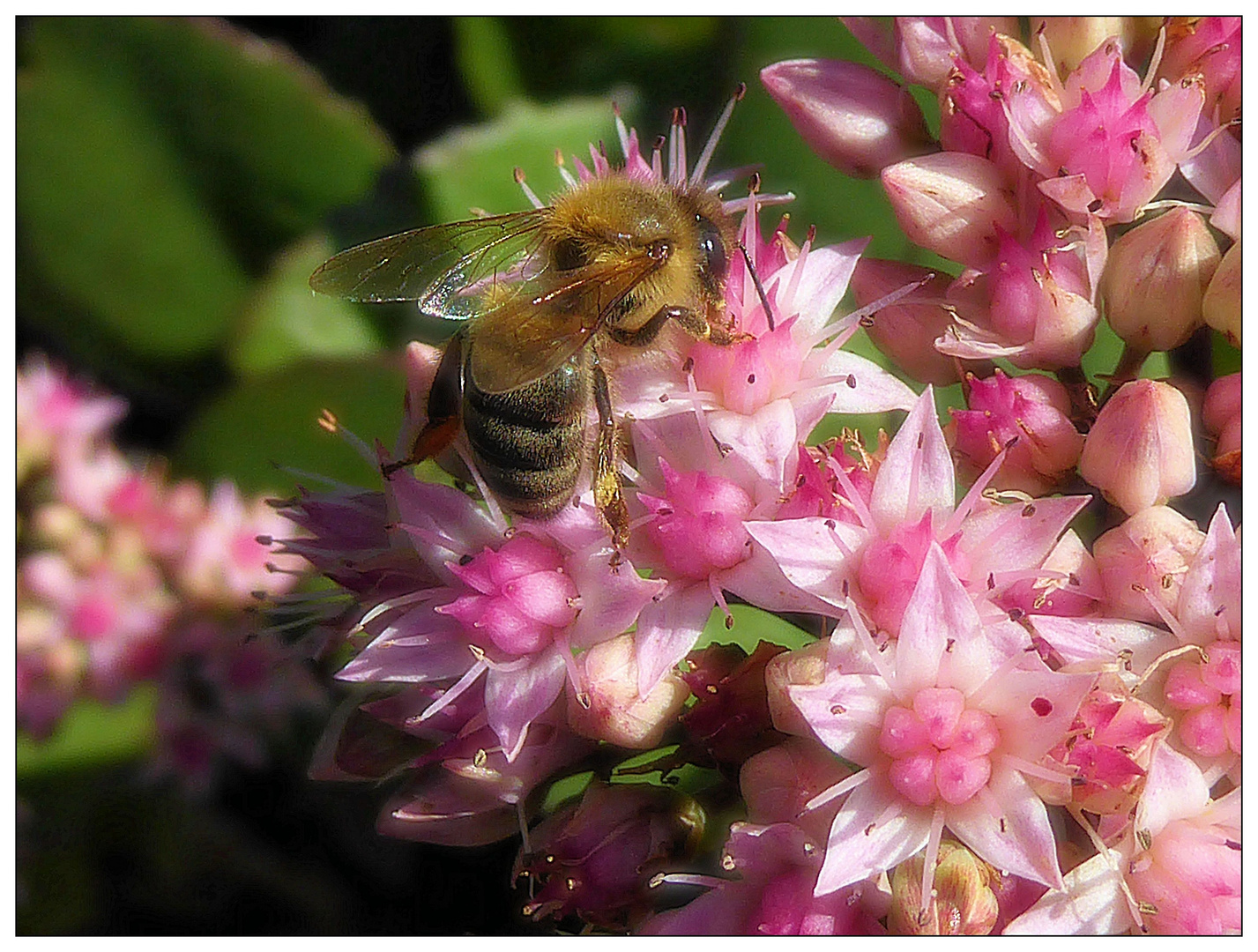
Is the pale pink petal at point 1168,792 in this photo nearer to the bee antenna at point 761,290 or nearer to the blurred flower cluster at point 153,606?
the bee antenna at point 761,290

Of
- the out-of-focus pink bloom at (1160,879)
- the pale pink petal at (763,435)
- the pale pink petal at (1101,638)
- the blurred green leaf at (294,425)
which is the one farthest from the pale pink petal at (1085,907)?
the blurred green leaf at (294,425)

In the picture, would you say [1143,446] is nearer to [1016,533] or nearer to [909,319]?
[1016,533]

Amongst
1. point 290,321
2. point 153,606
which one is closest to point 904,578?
point 290,321

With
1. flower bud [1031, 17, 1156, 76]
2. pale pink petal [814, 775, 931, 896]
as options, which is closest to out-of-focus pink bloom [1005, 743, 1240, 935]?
pale pink petal [814, 775, 931, 896]

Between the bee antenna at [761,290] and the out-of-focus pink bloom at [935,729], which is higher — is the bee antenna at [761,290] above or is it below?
above

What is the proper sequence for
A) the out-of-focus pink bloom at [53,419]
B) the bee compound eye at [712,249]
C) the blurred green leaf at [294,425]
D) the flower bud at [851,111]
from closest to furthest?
the bee compound eye at [712,249] → the flower bud at [851,111] → the blurred green leaf at [294,425] → the out-of-focus pink bloom at [53,419]
